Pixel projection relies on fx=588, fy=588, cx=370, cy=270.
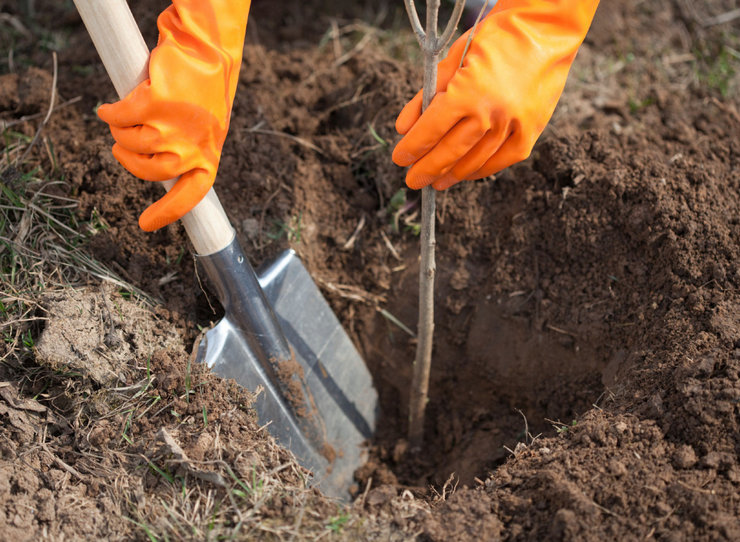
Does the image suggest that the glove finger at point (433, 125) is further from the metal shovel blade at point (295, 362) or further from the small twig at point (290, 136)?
the small twig at point (290, 136)

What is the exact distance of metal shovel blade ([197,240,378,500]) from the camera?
184 cm

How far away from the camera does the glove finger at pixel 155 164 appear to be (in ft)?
5.05

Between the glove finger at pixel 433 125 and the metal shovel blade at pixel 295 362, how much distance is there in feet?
2.06

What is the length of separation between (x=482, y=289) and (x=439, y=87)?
84 centimetres

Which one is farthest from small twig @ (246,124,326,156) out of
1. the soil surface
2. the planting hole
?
the planting hole

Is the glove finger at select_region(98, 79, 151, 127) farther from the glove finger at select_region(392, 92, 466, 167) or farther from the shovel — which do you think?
the glove finger at select_region(392, 92, 466, 167)

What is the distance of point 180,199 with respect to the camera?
159cm

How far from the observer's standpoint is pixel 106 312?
5.92 ft

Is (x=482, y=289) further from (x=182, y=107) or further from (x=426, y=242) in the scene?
(x=182, y=107)

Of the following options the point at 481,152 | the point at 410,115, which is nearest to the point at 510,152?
the point at 481,152

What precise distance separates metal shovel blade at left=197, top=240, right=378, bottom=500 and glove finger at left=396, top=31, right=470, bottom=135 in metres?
0.63

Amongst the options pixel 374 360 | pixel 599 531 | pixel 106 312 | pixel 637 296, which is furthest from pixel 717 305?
pixel 106 312

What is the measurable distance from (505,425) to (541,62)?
1.27 metres

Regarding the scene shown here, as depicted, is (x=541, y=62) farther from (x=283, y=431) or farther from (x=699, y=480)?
(x=283, y=431)
